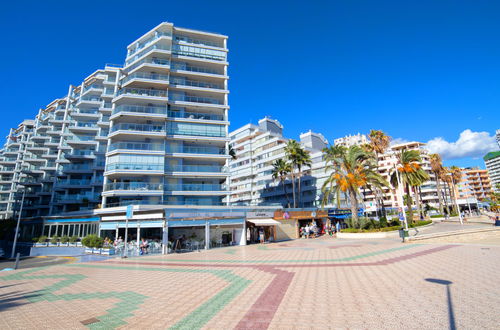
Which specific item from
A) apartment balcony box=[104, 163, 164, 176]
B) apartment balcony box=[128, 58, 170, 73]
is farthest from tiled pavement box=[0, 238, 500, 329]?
apartment balcony box=[128, 58, 170, 73]

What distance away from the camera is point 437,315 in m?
6.53

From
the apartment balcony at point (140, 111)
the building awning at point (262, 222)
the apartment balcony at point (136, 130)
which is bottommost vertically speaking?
the building awning at point (262, 222)

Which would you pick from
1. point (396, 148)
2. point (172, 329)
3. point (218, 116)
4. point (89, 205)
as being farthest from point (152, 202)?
point (396, 148)

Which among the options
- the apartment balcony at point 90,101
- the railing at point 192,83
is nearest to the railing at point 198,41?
the railing at point 192,83

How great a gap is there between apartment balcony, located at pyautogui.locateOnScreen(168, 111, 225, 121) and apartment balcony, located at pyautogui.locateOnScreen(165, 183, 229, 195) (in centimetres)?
1029

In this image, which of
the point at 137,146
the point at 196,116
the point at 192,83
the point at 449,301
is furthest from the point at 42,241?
the point at 449,301

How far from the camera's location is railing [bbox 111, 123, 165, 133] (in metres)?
36.1

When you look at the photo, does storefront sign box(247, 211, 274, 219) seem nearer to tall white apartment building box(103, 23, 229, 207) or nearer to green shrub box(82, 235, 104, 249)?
tall white apartment building box(103, 23, 229, 207)

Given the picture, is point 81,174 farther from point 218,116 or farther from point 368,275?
point 368,275

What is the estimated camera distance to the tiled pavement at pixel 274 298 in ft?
21.7

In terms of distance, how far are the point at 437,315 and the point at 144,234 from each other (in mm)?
32661

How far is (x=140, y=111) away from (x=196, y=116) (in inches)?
316

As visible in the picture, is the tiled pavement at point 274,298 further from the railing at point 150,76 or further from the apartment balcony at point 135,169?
the railing at point 150,76

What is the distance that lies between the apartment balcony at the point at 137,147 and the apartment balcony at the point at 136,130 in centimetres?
154
